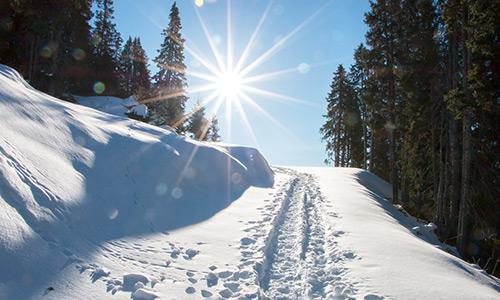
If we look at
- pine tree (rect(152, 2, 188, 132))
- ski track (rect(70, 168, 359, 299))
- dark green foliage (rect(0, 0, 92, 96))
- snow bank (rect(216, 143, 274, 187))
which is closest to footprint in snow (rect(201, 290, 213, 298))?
ski track (rect(70, 168, 359, 299))

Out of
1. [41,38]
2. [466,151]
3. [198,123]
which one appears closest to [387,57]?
[466,151]

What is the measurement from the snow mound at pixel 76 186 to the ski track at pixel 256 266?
508 millimetres

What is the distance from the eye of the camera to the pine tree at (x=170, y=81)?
35094 millimetres

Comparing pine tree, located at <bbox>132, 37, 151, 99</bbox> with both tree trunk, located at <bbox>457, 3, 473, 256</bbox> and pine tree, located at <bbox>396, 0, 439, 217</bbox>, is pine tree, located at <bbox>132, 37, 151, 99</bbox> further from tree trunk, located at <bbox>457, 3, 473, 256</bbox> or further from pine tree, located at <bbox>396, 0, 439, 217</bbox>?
tree trunk, located at <bbox>457, 3, 473, 256</bbox>

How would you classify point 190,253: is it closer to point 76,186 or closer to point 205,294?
point 205,294

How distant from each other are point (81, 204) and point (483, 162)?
15588 mm

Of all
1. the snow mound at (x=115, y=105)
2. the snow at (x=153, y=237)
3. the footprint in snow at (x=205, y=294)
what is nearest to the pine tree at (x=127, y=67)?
the snow mound at (x=115, y=105)

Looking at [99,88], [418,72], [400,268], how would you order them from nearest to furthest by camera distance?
[400,268], [418,72], [99,88]

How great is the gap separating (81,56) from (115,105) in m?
8.75

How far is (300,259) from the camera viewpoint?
676cm

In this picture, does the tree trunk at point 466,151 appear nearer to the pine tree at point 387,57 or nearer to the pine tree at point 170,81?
the pine tree at point 387,57

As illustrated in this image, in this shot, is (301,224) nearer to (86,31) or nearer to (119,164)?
(119,164)

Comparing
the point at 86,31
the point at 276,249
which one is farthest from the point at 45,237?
the point at 86,31

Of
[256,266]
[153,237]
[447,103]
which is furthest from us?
[447,103]
